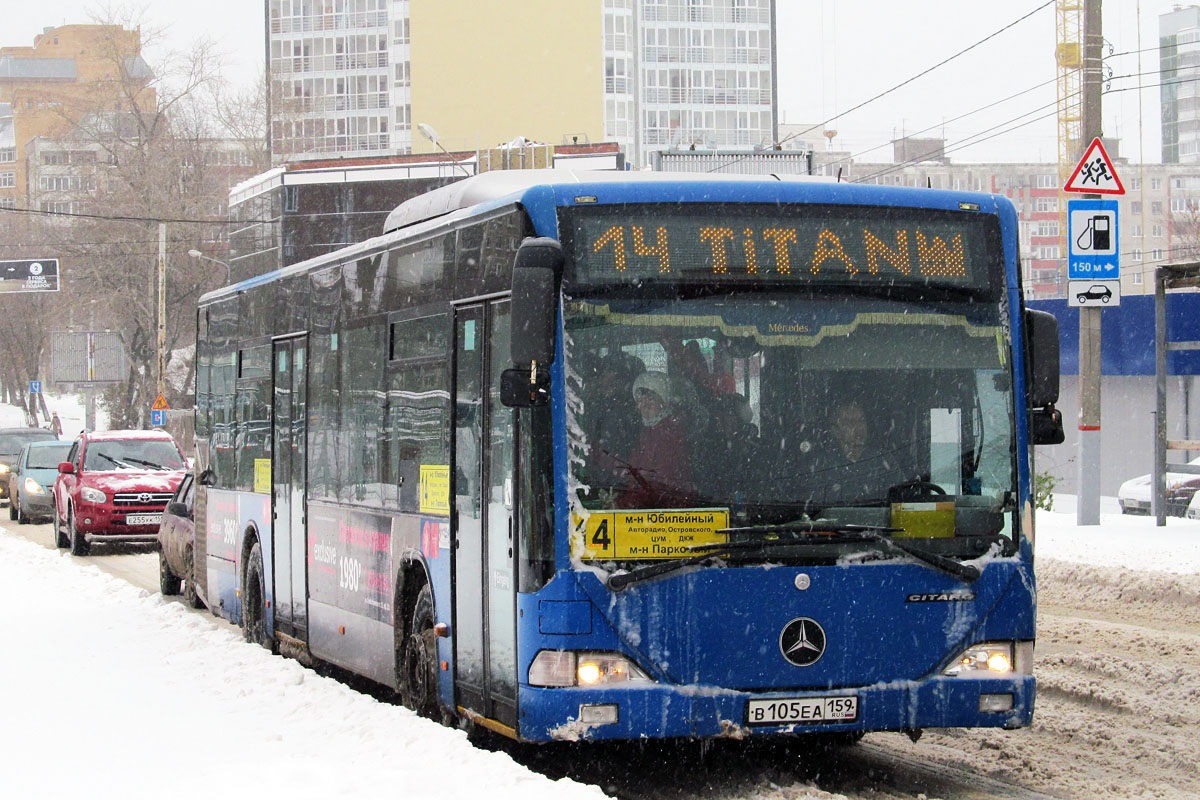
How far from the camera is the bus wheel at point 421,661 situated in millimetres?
9164

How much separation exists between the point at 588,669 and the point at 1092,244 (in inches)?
513

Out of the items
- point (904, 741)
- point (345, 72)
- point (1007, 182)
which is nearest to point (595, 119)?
point (345, 72)

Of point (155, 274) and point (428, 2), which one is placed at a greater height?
point (428, 2)

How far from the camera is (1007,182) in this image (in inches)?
6304

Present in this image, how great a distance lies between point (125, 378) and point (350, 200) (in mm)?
17054

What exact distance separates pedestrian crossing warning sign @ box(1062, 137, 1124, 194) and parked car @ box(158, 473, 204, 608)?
33.6ft

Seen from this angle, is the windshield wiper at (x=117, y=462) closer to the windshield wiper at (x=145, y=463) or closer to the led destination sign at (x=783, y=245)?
the windshield wiper at (x=145, y=463)

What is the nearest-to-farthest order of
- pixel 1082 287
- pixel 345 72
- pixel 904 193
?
1. pixel 904 193
2. pixel 1082 287
3. pixel 345 72

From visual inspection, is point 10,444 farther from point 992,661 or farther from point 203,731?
point 992,661

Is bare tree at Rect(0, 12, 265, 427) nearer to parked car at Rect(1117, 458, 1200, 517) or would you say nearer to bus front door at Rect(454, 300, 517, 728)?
parked car at Rect(1117, 458, 1200, 517)

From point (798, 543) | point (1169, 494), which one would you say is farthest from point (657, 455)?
point (1169, 494)

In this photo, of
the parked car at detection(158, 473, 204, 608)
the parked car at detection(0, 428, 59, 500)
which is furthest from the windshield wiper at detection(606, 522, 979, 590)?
the parked car at detection(0, 428, 59, 500)

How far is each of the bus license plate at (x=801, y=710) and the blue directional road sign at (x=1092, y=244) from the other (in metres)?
12.3

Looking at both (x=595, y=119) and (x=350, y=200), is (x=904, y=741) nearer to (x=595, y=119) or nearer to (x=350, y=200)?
(x=350, y=200)
